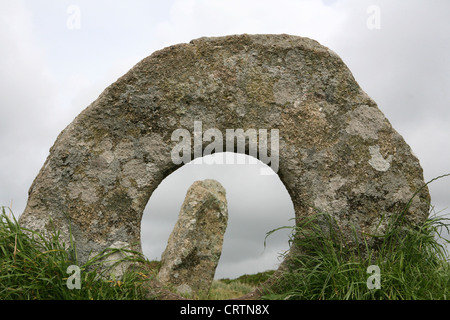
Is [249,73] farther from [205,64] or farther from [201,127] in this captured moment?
[201,127]

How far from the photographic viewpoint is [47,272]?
11.8ft

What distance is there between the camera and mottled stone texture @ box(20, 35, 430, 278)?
4.00 metres

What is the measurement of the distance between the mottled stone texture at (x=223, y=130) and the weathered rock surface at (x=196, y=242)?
3.59m

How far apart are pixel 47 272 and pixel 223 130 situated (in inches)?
79.4

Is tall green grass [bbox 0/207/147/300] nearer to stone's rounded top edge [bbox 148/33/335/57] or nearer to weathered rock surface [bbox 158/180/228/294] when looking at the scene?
stone's rounded top edge [bbox 148/33/335/57]

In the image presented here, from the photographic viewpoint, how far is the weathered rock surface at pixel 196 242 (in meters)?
7.41

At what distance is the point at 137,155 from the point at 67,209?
32.4 inches

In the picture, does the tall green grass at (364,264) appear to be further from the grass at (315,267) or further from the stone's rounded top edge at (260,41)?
the stone's rounded top edge at (260,41)

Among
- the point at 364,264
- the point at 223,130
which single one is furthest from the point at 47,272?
the point at 364,264

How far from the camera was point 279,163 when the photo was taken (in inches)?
162

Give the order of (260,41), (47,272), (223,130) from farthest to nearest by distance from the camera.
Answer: (260,41)
(223,130)
(47,272)

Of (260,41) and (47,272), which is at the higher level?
(260,41)

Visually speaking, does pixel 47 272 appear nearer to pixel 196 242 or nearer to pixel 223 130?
pixel 223 130

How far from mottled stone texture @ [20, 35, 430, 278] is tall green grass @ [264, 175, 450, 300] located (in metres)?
0.13
